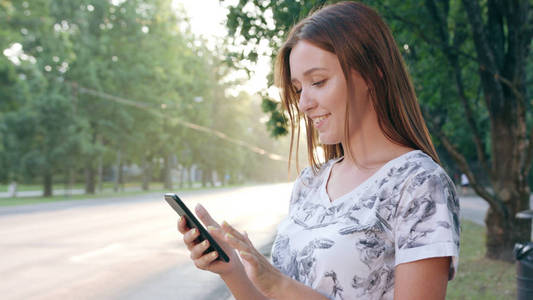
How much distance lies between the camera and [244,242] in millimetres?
1598

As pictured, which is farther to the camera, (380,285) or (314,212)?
(314,212)

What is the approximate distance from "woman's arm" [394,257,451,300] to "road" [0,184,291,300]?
601cm

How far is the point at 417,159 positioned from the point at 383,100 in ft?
0.80

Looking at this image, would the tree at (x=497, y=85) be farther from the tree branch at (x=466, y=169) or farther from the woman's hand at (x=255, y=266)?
the woman's hand at (x=255, y=266)

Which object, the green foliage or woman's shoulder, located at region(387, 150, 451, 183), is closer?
woman's shoulder, located at region(387, 150, 451, 183)

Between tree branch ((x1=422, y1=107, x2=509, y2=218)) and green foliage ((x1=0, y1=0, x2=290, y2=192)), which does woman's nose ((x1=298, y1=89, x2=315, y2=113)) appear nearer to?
tree branch ((x1=422, y1=107, x2=509, y2=218))

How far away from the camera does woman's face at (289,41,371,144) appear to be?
187 cm

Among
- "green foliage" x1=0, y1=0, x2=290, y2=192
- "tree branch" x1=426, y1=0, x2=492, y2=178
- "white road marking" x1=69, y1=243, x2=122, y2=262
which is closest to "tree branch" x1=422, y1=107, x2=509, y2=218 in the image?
"tree branch" x1=426, y1=0, x2=492, y2=178

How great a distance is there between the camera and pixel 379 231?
1719 millimetres

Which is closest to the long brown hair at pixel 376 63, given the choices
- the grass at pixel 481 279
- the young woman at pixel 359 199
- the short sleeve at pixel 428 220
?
the young woman at pixel 359 199

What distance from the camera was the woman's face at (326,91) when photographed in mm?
1870

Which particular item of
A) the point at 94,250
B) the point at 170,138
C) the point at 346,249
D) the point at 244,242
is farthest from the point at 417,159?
the point at 170,138

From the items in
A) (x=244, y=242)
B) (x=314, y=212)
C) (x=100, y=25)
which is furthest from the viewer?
(x=100, y=25)

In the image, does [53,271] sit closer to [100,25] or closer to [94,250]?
[94,250]
